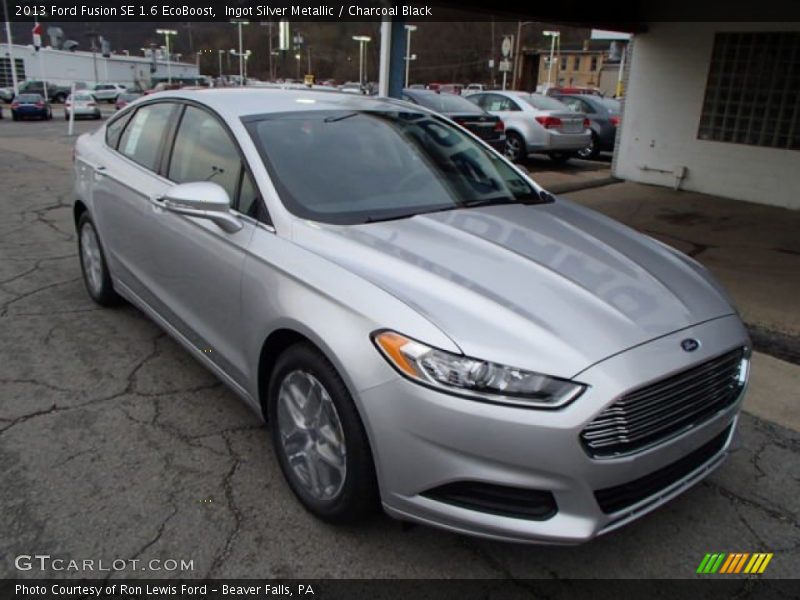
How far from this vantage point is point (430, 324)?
204 cm

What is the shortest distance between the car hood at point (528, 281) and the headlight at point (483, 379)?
3 cm

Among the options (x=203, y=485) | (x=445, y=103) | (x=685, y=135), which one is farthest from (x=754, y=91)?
(x=203, y=485)

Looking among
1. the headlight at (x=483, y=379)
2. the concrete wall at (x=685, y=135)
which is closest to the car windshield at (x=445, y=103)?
the concrete wall at (x=685, y=135)

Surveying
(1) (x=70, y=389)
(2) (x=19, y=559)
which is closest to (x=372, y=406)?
(2) (x=19, y=559)

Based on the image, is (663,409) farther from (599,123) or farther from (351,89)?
(599,123)

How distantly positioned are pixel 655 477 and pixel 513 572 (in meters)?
0.61

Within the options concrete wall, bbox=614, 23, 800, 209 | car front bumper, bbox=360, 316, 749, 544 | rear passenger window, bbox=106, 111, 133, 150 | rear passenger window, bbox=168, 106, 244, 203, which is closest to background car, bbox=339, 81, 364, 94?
rear passenger window, bbox=168, 106, 244, 203

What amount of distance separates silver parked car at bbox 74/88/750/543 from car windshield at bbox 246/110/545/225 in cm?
1

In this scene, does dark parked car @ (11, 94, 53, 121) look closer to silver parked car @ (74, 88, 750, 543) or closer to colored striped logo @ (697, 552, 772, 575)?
silver parked car @ (74, 88, 750, 543)

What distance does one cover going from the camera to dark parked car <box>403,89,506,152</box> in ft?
38.7

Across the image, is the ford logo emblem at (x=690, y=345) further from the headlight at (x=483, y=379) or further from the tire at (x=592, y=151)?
the tire at (x=592, y=151)

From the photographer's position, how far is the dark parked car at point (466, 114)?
464 inches

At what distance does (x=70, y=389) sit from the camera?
3.52m

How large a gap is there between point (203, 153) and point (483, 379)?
2.08 metres
